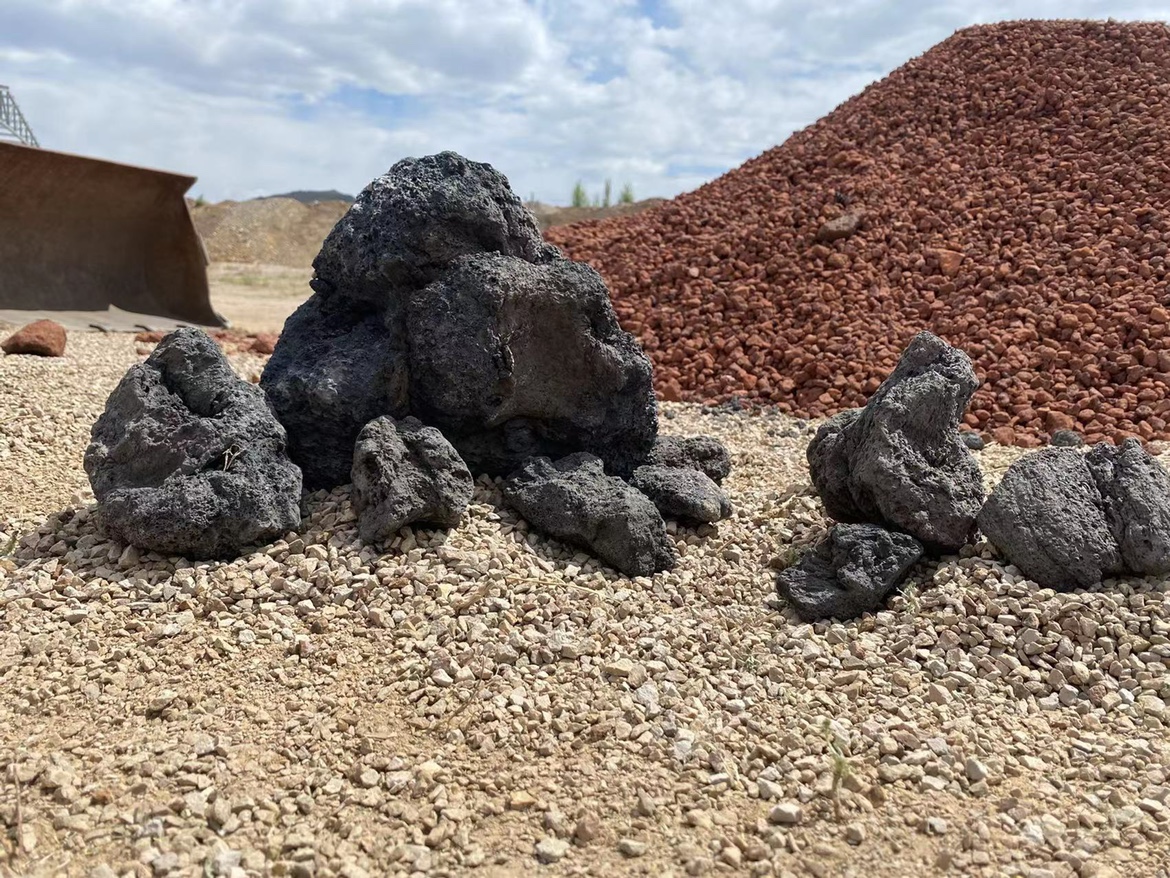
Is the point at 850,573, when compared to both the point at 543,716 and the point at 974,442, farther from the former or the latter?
the point at 974,442

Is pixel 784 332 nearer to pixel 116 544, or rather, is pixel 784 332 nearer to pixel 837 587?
pixel 837 587

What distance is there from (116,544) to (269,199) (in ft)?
97.3

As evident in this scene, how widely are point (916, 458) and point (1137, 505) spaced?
870 millimetres

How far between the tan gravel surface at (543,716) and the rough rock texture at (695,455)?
0.74 meters

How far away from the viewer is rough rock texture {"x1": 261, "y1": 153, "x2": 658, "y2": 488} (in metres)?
4.27

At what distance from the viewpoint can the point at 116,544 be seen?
4.03m

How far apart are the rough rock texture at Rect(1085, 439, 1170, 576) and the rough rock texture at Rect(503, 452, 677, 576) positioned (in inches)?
72.9

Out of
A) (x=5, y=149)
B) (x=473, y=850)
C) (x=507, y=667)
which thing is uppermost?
(x=5, y=149)


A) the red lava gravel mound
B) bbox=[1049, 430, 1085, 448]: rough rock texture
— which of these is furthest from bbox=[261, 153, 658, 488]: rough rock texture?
the red lava gravel mound

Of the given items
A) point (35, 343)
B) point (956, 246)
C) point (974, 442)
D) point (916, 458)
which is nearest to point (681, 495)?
point (916, 458)

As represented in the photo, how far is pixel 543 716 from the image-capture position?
10.6 ft

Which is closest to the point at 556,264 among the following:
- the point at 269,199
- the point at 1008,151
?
the point at 1008,151

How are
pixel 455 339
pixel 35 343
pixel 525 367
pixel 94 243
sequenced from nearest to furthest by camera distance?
pixel 455 339 → pixel 525 367 → pixel 35 343 → pixel 94 243

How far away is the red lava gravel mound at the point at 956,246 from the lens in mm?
7516
